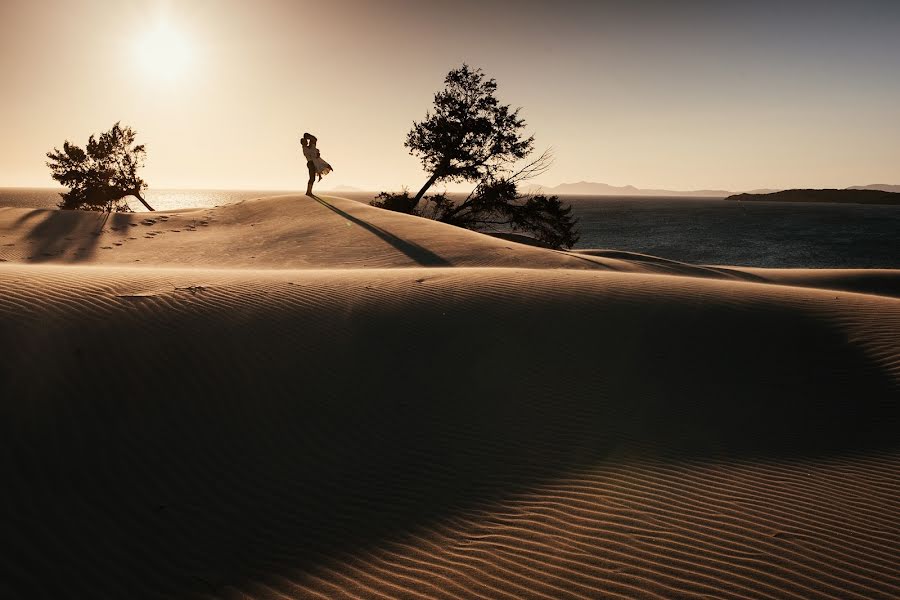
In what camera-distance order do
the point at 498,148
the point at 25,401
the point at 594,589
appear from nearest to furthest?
the point at 594,589, the point at 25,401, the point at 498,148

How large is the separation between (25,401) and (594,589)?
503 cm

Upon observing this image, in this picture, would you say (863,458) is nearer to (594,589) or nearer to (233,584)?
(594,589)

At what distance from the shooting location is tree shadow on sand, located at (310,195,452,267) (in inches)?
543

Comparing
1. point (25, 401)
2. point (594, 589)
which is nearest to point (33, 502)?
point (25, 401)

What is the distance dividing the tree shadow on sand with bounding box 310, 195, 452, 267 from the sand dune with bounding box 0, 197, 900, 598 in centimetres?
481

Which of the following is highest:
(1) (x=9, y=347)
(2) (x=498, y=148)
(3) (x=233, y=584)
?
(2) (x=498, y=148)

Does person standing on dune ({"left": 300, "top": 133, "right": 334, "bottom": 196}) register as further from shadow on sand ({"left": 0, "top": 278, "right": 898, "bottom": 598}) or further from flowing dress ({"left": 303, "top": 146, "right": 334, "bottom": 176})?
shadow on sand ({"left": 0, "top": 278, "right": 898, "bottom": 598})

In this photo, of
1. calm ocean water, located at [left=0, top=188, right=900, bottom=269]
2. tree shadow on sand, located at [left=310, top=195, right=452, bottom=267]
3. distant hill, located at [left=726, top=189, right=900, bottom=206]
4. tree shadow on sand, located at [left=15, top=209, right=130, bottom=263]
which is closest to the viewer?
tree shadow on sand, located at [left=310, top=195, right=452, bottom=267]

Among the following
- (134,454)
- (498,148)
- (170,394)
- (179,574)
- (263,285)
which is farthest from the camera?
(498,148)

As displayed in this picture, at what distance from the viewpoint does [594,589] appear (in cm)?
304

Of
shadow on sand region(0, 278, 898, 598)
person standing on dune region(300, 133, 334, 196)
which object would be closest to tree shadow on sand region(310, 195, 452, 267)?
person standing on dune region(300, 133, 334, 196)

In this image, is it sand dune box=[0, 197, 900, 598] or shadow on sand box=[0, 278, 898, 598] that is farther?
shadow on sand box=[0, 278, 898, 598]

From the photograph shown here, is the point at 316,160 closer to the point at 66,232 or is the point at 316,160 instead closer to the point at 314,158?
the point at 314,158

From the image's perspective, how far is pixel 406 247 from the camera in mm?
15602
